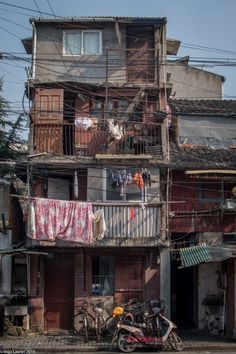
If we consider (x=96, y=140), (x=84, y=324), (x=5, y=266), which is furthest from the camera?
(x=96, y=140)

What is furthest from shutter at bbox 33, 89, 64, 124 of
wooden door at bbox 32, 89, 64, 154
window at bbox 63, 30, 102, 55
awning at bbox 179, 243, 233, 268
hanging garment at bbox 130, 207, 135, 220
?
awning at bbox 179, 243, 233, 268

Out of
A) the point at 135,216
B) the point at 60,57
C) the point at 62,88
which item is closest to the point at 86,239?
the point at 135,216

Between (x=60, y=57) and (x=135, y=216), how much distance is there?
754 centimetres

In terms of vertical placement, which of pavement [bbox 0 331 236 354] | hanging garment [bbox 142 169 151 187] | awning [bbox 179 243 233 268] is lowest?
pavement [bbox 0 331 236 354]

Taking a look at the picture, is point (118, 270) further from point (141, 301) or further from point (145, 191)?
point (145, 191)

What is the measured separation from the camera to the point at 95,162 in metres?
21.0

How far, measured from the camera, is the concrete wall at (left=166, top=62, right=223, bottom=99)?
30.0 metres

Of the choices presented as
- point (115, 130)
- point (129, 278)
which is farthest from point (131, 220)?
point (115, 130)

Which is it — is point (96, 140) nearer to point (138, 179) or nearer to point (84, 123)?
point (84, 123)

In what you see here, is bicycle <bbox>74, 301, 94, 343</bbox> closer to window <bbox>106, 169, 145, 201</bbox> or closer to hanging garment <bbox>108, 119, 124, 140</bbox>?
window <bbox>106, 169, 145, 201</bbox>

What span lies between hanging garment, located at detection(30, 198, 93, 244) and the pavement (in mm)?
3607

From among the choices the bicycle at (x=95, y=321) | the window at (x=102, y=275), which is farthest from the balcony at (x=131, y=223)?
the bicycle at (x=95, y=321)

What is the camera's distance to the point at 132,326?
17.7 m

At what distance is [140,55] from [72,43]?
2.93 m
